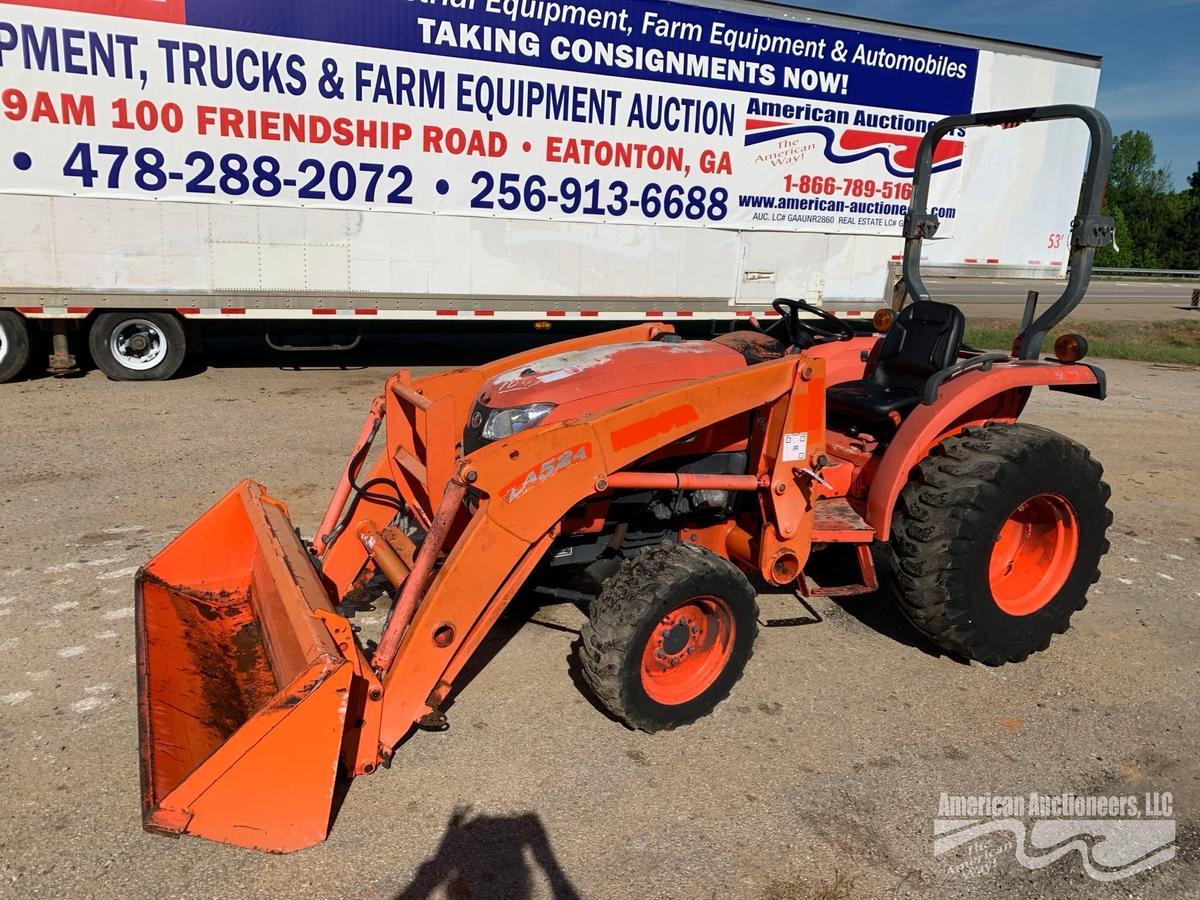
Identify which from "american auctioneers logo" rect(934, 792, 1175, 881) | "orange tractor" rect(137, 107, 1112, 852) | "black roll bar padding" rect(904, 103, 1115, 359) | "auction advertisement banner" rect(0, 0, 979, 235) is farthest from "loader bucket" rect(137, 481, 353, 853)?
"auction advertisement banner" rect(0, 0, 979, 235)

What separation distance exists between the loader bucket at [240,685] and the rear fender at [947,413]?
2261mm

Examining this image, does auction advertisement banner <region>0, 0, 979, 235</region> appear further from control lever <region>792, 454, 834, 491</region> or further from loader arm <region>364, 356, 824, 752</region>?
loader arm <region>364, 356, 824, 752</region>

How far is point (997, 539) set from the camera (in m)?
3.63

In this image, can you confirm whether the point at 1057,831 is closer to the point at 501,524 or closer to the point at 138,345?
the point at 501,524

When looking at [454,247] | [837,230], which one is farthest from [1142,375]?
[454,247]

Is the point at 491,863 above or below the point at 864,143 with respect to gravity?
below

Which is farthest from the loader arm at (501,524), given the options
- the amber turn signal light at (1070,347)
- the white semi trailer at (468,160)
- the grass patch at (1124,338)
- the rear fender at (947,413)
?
the grass patch at (1124,338)

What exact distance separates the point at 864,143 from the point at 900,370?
734 centimetres

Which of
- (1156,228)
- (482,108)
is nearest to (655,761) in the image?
(482,108)

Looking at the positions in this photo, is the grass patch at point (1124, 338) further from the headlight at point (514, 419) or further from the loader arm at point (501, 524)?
the loader arm at point (501, 524)

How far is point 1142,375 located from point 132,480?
1260 centimetres

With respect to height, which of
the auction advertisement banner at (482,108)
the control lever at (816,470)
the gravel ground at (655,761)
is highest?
the auction advertisement banner at (482,108)

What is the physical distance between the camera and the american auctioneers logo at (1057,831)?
273 centimetres

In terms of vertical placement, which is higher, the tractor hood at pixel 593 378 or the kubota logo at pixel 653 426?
the tractor hood at pixel 593 378
